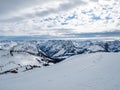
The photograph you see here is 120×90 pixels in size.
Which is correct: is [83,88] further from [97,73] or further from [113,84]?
[97,73]

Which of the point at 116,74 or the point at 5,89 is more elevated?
the point at 116,74

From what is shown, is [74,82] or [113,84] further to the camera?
[74,82]

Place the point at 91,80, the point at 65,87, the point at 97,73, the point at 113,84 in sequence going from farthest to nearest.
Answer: the point at 97,73 → the point at 91,80 → the point at 65,87 → the point at 113,84

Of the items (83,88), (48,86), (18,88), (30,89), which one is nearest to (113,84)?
(83,88)

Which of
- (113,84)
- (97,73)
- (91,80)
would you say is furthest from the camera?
(97,73)

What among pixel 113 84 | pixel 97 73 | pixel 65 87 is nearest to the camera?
pixel 113 84

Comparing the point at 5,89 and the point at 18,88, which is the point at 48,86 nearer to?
the point at 18,88

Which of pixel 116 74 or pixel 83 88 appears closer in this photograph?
pixel 83 88

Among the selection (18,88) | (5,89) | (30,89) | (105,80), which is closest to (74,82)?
(105,80)

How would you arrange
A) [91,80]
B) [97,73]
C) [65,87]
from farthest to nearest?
[97,73], [91,80], [65,87]
